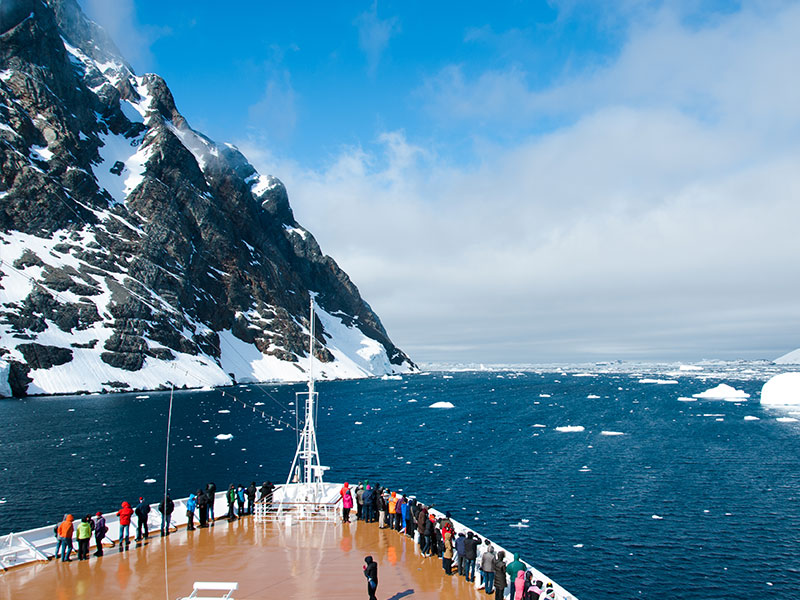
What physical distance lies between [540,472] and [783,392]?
3125 inches

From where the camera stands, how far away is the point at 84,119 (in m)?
169

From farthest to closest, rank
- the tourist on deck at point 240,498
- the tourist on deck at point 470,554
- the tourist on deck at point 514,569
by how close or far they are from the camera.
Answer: the tourist on deck at point 240,498, the tourist on deck at point 470,554, the tourist on deck at point 514,569

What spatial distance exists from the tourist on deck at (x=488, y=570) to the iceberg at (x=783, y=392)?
107160 mm

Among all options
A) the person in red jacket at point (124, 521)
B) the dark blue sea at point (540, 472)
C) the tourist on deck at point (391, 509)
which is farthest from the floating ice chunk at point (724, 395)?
the person in red jacket at point (124, 521)

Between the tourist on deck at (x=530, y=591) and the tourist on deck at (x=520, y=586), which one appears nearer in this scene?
the tourist on deck at (x=530, y=591)

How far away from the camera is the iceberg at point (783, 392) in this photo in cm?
9725

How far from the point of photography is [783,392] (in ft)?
321

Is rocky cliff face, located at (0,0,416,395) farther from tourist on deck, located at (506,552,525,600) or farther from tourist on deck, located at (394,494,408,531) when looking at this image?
tourist on deck, located at (506,552,525,600)

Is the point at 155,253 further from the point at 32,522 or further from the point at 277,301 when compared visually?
the point at 32,522

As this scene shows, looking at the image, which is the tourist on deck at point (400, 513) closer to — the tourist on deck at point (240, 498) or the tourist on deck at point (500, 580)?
the tourist on deck at point (500, 580)

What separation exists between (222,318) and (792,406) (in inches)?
5965

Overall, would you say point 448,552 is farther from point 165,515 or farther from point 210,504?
point 165,515

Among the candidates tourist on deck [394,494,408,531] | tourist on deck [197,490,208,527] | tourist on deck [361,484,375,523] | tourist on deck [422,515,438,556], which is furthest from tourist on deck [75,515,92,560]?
tourist on deck [422,515,438,556]

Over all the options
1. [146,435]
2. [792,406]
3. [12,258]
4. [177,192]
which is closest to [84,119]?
[177,192]
